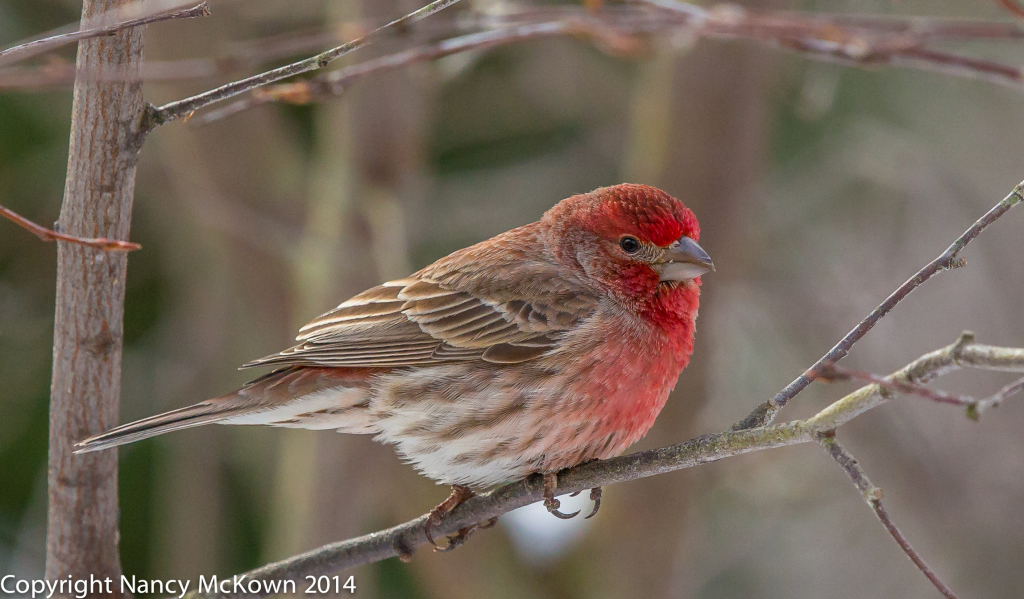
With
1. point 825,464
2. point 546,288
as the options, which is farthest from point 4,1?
point 825,464

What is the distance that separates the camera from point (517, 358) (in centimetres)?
407

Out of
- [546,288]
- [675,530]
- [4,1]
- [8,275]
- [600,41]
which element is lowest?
[675,530]

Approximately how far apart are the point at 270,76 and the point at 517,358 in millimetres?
1801

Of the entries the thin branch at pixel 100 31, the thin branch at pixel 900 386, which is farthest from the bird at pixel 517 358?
the thin branch at pixel 900 386

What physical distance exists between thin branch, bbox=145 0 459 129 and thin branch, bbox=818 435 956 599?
150 centimetres

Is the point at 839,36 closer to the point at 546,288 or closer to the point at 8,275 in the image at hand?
the point at 546,288

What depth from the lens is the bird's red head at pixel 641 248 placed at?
412 cm

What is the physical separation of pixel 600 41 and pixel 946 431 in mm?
6051

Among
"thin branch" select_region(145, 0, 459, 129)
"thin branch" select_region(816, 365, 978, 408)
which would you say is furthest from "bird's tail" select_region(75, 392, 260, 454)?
"thin branch" select_region(816, 365, 978, 408)

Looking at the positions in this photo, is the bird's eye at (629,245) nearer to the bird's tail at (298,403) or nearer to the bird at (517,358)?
the bird at (517,358)

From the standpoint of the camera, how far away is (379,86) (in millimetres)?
5949

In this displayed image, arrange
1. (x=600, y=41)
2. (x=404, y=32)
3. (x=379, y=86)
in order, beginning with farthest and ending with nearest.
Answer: (x=379, y=86) < (x=600, y=41) < (x=404, y=32)

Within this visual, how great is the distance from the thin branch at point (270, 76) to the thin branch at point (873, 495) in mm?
1504

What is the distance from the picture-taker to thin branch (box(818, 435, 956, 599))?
2.30 meters
